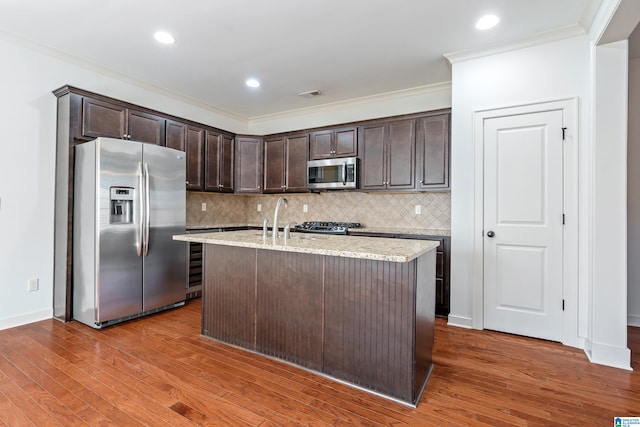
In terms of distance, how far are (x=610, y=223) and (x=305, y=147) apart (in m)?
3.54

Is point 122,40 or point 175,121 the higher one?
point 122,40

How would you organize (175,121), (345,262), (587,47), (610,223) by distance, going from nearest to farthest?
1. (345,262)
2. (610,223)
3. (587,47)
4. (175,121)

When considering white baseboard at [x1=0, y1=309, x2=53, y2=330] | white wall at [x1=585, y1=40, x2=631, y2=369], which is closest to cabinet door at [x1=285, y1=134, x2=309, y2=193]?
white baseboard at [x1=0, y1=309, x2=53, y2=330]

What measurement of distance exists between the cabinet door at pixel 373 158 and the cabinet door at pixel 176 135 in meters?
2.36

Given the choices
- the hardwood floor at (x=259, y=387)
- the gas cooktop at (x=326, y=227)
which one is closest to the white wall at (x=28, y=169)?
the hardwood floor at (x=259, y=387)

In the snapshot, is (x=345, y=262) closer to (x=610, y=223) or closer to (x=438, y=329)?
(x=438, y=329)

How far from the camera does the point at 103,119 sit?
3.35 meters

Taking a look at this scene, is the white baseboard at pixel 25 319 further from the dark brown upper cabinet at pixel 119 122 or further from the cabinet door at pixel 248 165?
the cabinet door at pixel 248 165

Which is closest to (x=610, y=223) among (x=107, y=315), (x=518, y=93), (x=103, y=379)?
(x=518, y=93)

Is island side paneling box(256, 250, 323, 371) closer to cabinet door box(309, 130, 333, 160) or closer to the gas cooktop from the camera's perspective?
the gas cooktop

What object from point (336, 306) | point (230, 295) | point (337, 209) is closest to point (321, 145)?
point (337, 209)

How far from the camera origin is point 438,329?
124 inches

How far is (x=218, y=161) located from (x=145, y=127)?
116cm

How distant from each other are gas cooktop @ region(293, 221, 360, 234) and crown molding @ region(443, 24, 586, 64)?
7.59 feet
